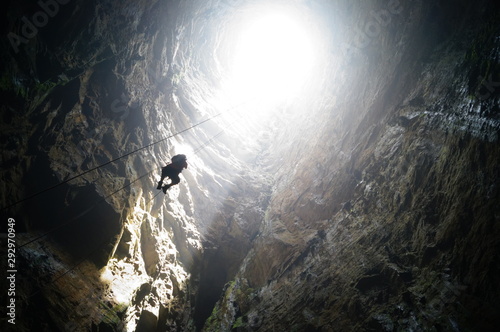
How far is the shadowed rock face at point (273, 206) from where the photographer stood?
6.43 metres

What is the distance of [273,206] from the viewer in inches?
647

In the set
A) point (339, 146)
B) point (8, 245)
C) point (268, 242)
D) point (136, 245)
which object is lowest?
point (8, 245)

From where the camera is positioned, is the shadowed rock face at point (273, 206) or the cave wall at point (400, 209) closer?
the cave wall at point (400, 209)

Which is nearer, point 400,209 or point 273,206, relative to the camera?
point 400,209

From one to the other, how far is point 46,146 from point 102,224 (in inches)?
122

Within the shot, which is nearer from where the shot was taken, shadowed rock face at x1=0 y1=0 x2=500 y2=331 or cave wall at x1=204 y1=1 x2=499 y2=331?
cave wall at x1=204 y1=1 x2=499 y2=331

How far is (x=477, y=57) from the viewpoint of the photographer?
7.19 m

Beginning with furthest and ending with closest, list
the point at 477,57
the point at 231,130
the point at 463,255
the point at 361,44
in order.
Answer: the point at 231,130
the point at 361,44
the point at 477,57
the point at 463,255

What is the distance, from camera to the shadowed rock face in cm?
643

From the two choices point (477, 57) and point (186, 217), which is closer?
point (477, 57)

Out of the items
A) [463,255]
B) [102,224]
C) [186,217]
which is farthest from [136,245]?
[463,255]

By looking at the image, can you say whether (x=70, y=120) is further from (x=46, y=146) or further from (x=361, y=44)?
(x=361, y=44)

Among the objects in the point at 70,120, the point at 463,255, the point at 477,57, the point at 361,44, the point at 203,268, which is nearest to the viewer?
the point at 463,255

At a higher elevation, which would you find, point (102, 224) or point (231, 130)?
point (231, 130)
